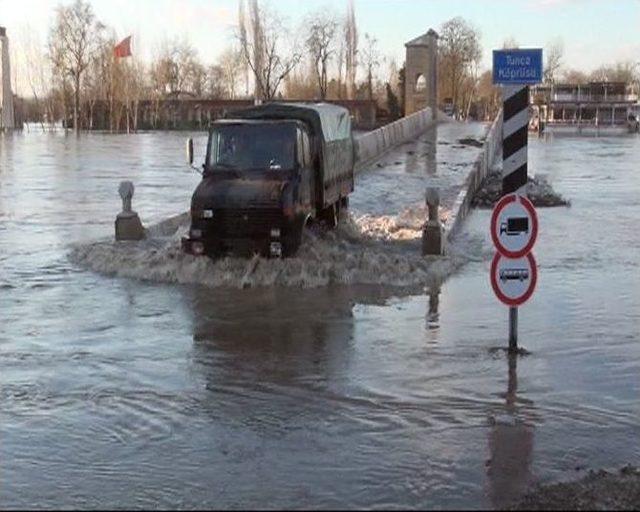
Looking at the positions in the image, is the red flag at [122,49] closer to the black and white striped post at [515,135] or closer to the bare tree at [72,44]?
the bare tree at [72,44]

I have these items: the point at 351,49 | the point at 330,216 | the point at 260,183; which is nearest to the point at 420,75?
the point at 351,49

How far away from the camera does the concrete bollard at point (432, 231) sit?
51.0 feet

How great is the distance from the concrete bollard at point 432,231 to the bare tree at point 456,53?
89168 mm

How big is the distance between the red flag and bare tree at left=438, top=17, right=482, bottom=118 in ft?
104

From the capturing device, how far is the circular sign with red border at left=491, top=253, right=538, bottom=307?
9492 millimetres

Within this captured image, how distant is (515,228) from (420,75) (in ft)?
227

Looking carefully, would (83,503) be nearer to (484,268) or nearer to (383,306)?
(383,306)

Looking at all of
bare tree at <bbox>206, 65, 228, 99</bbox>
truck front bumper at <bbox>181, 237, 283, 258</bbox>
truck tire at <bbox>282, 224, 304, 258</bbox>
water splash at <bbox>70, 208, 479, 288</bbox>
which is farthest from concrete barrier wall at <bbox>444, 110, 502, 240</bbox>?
bare tree at <bbox>206, 65, 228, 99</bbox>

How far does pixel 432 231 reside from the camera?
15.6 m

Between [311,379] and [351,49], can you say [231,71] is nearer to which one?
[351,49]

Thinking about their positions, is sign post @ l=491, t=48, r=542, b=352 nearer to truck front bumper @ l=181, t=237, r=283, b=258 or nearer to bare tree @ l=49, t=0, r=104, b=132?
truck front bumper @ l=181, t=237, r=283, b=258

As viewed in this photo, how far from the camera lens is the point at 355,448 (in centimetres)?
675

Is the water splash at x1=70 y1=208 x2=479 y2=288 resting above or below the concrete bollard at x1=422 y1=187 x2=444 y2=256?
below

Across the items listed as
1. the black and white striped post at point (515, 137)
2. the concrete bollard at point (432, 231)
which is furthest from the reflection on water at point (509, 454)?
the concrete bollard at point (432, 231)
